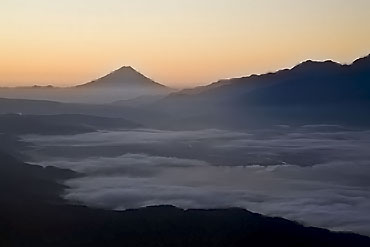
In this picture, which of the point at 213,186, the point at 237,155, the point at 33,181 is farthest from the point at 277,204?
the point at 237,155

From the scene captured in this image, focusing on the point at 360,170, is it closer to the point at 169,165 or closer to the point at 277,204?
the point at 169,165

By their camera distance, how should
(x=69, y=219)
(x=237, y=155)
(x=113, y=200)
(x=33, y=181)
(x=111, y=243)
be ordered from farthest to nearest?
(x=237, y=155) < (x=33, y=181) < (x=113, y=200) < (x=69, y=219) < (x=111, y=243)

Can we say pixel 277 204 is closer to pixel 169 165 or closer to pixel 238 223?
pixel 238 223

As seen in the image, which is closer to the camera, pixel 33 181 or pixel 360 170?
pixel 33 181

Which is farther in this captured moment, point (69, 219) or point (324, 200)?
point (324, 200)

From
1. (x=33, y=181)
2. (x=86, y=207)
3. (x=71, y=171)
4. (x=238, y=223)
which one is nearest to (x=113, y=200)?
(x=86, y=207)

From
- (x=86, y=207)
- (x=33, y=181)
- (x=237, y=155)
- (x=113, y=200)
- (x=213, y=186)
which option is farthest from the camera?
(x=237, y=155)
